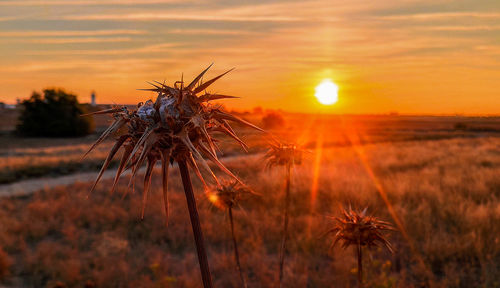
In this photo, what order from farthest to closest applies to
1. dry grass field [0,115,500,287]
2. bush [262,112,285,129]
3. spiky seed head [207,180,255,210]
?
1. bush [262,112,285,129]
2. dry grass field [0,115,500,287]
3. spiky seed head [207,180,255,210]

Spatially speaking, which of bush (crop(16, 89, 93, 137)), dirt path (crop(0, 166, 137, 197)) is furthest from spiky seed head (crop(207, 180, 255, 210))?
bush (crop(16, 89, 93, 137))

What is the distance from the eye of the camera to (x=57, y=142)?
184 ft

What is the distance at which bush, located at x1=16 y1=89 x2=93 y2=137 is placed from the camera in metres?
59.5

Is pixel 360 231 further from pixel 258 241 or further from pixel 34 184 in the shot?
pixel 34 184

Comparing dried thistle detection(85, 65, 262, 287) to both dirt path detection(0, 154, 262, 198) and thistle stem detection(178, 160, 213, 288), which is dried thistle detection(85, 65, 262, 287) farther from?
dirt path detection(0, 154, 262, 198)

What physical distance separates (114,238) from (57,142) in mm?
53050

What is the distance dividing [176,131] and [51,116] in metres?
68.2

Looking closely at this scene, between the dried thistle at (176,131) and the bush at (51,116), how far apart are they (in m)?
64.6

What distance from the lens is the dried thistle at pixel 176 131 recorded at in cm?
142

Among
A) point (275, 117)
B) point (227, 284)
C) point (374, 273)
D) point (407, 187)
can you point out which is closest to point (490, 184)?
point (407, 187)

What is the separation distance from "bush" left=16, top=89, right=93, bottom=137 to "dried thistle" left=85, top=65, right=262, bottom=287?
64.6 metres

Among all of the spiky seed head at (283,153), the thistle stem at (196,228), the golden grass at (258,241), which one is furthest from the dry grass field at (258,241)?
the thistle stem at (196,228)

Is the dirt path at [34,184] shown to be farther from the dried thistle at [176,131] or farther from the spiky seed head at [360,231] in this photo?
the dried thistle at [176,131]

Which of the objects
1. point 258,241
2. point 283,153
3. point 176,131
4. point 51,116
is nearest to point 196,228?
point 176,131
